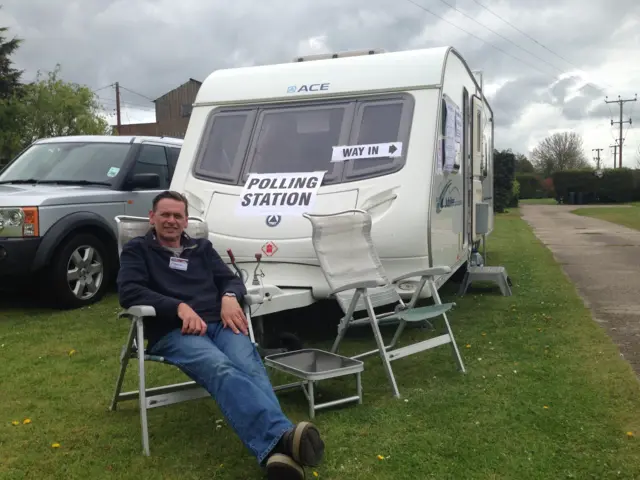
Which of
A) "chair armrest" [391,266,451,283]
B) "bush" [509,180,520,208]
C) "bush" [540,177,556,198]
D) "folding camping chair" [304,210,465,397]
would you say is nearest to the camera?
"chair armrest" [391,266,451,283]

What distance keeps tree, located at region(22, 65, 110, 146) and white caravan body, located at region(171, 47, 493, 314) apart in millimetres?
29304

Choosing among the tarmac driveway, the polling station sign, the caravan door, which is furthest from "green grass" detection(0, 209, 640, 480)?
the caravan door

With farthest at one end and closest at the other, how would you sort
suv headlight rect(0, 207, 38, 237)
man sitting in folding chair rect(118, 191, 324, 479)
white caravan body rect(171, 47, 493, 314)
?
suv headlight rect(0, 207, 38, 237) → white caravan body rect(171, 47, 493, 314) → man sitting in folding chair rect(118, 191, 324, 479)

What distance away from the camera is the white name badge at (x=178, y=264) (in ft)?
13.2

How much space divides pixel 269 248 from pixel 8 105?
103 feet

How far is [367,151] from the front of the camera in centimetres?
586

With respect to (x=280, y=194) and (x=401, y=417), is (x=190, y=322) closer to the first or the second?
(x=401, y=417)

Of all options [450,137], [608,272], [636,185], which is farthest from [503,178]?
[450,137]

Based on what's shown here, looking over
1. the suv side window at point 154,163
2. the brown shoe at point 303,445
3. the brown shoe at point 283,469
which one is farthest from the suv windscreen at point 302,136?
the brown shoe at point 283,469

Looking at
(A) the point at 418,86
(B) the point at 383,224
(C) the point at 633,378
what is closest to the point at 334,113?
(A) the point at 418,86

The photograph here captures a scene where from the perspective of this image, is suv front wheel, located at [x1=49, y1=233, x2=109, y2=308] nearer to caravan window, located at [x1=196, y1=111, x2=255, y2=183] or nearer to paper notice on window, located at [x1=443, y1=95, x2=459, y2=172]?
caravan window, located at [x1=196, y1=111, x2=255, y2=183]

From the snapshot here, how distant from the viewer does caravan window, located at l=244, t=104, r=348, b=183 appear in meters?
6.02

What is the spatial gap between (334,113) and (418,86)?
30.9 inches

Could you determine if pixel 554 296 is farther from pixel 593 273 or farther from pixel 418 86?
pixel 418 86
